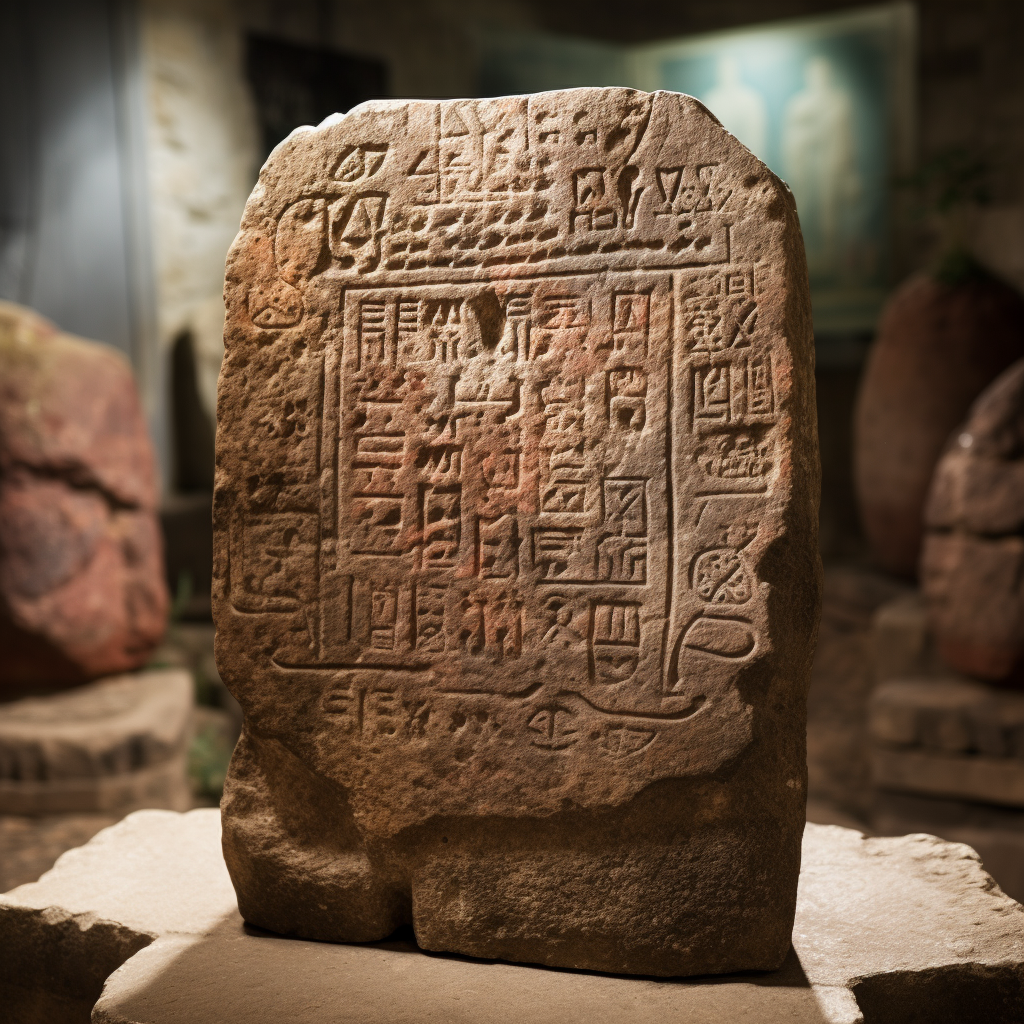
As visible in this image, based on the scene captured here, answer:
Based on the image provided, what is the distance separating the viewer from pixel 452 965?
2160 mm

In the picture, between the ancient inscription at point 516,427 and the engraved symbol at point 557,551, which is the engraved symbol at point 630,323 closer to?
the ancient inscription at point 516,427

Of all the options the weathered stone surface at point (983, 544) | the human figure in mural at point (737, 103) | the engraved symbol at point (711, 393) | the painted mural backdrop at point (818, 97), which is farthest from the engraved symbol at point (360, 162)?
the human figure in mural at point (737, 103)

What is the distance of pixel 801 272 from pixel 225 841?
4.78 feet

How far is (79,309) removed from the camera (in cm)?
582

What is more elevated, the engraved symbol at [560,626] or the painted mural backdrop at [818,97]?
the painted mural backdrop at [818,97]

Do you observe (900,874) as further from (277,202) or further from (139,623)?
(139,623)

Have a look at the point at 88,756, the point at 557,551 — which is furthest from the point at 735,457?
the point at 88,756

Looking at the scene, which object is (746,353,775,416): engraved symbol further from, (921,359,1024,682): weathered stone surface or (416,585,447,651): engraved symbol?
(921,359,1024,682): weathered stone surface

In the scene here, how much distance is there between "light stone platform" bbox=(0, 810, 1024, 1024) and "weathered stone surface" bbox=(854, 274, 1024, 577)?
3.25m

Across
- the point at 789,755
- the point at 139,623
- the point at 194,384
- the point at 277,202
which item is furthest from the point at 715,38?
the point at 789,755

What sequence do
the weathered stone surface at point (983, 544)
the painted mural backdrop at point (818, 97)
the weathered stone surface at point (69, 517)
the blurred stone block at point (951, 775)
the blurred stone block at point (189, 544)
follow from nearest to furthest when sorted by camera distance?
the blurred stone block at point (951, 775), the weathered stone surface at point (983, 544), the weathered stone surface at point (69, 517), the blurred stone block at point (189, 544), the painted mural backdrop at point (818, 97)

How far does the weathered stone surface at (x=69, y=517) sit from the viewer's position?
172 inches

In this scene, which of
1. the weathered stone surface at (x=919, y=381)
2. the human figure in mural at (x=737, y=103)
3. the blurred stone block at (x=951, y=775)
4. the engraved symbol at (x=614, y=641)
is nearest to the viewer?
the engraved symbol at (x=614, y=641)

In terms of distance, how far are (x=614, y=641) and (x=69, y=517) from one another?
2.98m
